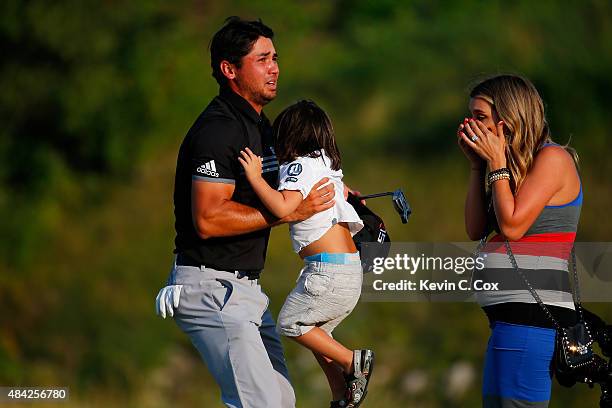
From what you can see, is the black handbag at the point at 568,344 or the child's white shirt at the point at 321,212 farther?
the child's white shirt at the point at 321,212

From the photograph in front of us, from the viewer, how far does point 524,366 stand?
347cm

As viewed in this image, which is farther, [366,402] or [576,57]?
[576,57]

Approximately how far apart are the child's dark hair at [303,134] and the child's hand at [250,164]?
0.88 feet

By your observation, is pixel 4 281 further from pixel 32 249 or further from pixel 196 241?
pixel 196 241

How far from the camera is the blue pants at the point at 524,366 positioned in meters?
3.47

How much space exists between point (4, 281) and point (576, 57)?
7.38 meters

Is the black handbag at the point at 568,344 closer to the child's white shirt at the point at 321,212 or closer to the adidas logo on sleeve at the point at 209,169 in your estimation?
the child's white shirt at the point at 321,212

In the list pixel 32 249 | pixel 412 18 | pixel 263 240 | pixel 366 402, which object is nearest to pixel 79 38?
pixel 32 249

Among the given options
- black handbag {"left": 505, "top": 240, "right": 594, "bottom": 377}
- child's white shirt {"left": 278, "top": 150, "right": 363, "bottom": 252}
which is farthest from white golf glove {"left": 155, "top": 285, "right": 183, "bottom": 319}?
black handbag {"left": 505, "top": 240, "right": 594, "bottom": 377}

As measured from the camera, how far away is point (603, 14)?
464 inches

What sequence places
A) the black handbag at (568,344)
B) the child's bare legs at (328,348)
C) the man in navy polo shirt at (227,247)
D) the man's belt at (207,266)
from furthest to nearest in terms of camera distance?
the child's bare legs at (328,348) < the man's belt at (207,266) < the man in navy polo shirt at (227,247) < the black handbag at (568,344)

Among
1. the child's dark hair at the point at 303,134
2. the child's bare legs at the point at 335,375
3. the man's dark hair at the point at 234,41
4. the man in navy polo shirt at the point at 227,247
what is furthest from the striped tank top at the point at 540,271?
the man's dark hair at the point at 234,41

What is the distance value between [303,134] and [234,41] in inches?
18.9

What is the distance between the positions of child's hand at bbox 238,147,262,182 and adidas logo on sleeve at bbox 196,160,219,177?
104 millimetres
